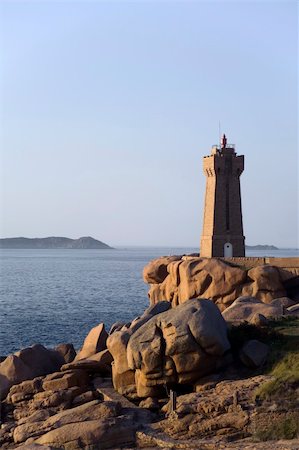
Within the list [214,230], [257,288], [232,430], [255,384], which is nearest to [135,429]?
[232,430]

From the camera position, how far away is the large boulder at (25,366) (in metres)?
26.1

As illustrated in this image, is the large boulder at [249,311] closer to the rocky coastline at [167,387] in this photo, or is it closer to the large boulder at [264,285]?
the rocky coastline at [167,387]

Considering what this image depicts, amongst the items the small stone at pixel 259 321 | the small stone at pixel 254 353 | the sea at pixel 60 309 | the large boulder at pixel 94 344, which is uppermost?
the small stone at pixel 259 321

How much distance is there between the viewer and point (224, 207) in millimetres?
45969

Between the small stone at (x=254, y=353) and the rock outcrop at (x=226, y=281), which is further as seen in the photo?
the rock outcrop at (x=226, y=281)

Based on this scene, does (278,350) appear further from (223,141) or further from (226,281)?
(223,141)

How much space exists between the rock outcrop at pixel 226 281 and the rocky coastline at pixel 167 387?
8156mm

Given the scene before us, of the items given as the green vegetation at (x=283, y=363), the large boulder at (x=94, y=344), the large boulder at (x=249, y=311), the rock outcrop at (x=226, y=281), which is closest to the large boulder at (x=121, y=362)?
the large boulder at (x=94, y=344)

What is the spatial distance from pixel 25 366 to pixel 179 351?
7.55m

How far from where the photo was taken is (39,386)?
24.7m

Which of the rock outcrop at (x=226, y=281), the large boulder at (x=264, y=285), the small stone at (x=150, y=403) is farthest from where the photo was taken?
the rock outcrop at (x=226, y=281)

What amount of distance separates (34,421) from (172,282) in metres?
20.5

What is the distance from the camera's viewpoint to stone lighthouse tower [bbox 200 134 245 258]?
1800 inches

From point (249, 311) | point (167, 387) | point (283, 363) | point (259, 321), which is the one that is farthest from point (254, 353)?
point (249, 311)
